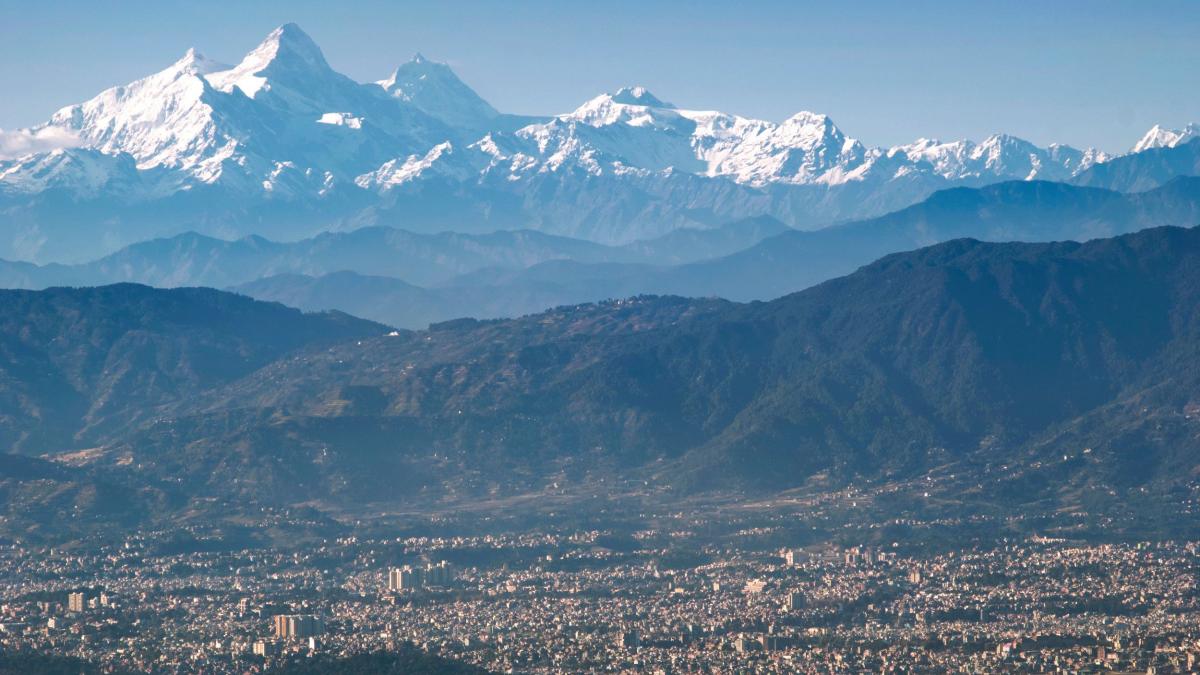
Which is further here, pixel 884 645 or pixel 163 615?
pixel 163 615

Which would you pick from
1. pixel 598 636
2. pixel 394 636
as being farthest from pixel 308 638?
pixel 598 636

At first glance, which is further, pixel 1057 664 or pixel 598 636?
pixel 598 636

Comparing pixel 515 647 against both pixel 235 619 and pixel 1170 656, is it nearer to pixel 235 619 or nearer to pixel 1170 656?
pixel 235 619

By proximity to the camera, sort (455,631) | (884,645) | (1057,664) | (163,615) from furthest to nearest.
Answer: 1. (163,615)
2. (455,631)
3. (884,645)
4. (1057,664)

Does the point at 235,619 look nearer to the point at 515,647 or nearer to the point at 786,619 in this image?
the point at 515,647

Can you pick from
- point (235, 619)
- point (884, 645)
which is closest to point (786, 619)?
point (884, 645)

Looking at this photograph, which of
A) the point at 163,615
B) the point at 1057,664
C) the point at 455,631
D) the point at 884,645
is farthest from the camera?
the point at 163,615

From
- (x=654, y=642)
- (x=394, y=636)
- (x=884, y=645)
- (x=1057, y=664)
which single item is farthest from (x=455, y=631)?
(x=1057, y=664)

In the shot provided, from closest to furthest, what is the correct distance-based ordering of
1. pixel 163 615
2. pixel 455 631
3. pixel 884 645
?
1. pixel 884 645
2. pixel 455 631
3. pixel 163 615
